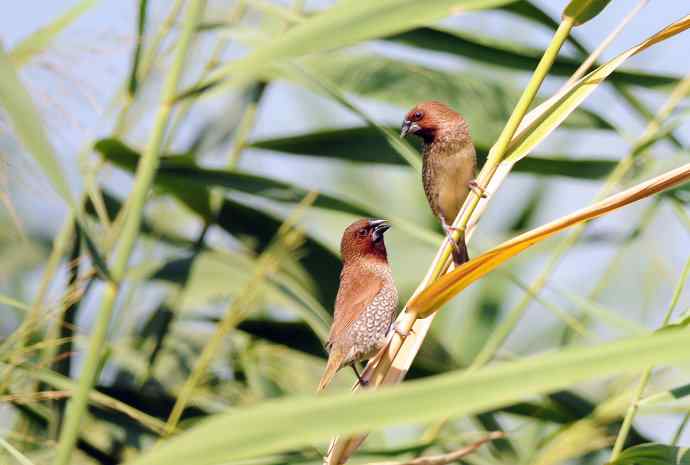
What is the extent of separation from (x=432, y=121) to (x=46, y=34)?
1427 mm

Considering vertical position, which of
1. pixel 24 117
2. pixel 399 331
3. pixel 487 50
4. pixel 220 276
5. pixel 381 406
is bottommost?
A: pixel 381 406

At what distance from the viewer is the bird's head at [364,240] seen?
3.34m

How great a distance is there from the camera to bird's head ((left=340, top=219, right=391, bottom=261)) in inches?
131

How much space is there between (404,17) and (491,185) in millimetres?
593

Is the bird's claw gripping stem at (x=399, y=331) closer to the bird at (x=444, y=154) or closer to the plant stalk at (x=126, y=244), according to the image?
the plant stalk at (x=126, y=244)

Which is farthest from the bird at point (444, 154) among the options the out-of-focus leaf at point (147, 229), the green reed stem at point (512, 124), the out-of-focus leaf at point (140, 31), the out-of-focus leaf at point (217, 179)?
the out-of-focus leaf at point (140, 31)

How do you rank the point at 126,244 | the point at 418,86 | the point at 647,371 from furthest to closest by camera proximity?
the point at 418,86 < the point at 647,371 < the point at 126,244

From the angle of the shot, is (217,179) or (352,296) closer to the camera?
(217,179)

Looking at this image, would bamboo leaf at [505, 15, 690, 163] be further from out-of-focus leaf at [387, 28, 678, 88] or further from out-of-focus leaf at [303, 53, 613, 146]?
out-of-focus leaf at [303, 53, 613, 146]

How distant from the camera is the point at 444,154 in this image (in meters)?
3.21

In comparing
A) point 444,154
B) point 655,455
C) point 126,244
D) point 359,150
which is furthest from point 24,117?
point 444,154

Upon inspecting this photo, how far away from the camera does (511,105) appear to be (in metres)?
3.68

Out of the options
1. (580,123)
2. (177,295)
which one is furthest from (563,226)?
(177,295)

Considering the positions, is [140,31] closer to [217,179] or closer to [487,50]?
[217,179]
